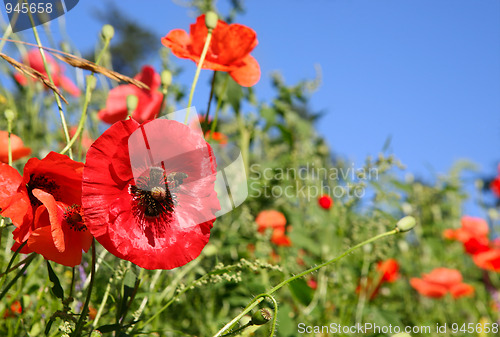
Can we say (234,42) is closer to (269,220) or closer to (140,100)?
(140,100)

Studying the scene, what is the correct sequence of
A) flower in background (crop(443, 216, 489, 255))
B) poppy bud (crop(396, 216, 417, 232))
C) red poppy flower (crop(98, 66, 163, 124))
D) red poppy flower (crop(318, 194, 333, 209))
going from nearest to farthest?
poppy bud (crop(396, 216, 417, 232))
red poppy flower (crop(98, 66, 163, 124))
red poppy flower (crop(318, 194, 333, 209))
flower in background (crop(443, 216, 489, 255))

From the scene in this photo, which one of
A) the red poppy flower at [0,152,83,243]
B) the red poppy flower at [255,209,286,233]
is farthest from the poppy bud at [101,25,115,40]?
the red poppy flower at [255,209,286,233]

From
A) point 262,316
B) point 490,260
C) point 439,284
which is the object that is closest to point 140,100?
point 262,316

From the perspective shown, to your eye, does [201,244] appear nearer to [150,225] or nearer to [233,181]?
[150,225]

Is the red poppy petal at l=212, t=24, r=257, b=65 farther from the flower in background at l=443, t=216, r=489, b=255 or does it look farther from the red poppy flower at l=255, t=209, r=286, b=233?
the flower in background at l=443, t=216, r=489, b=255

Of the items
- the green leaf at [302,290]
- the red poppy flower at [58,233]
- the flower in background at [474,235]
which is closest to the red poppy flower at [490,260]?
the flower in background at [474,235]

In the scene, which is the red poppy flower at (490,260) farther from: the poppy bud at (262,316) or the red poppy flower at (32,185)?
the red poppy flower at (32,185)

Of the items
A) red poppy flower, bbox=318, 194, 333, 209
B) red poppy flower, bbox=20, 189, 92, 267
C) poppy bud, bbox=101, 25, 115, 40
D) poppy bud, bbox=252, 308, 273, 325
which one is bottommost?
poppy bud, bbox=252, 308, 273, 325
